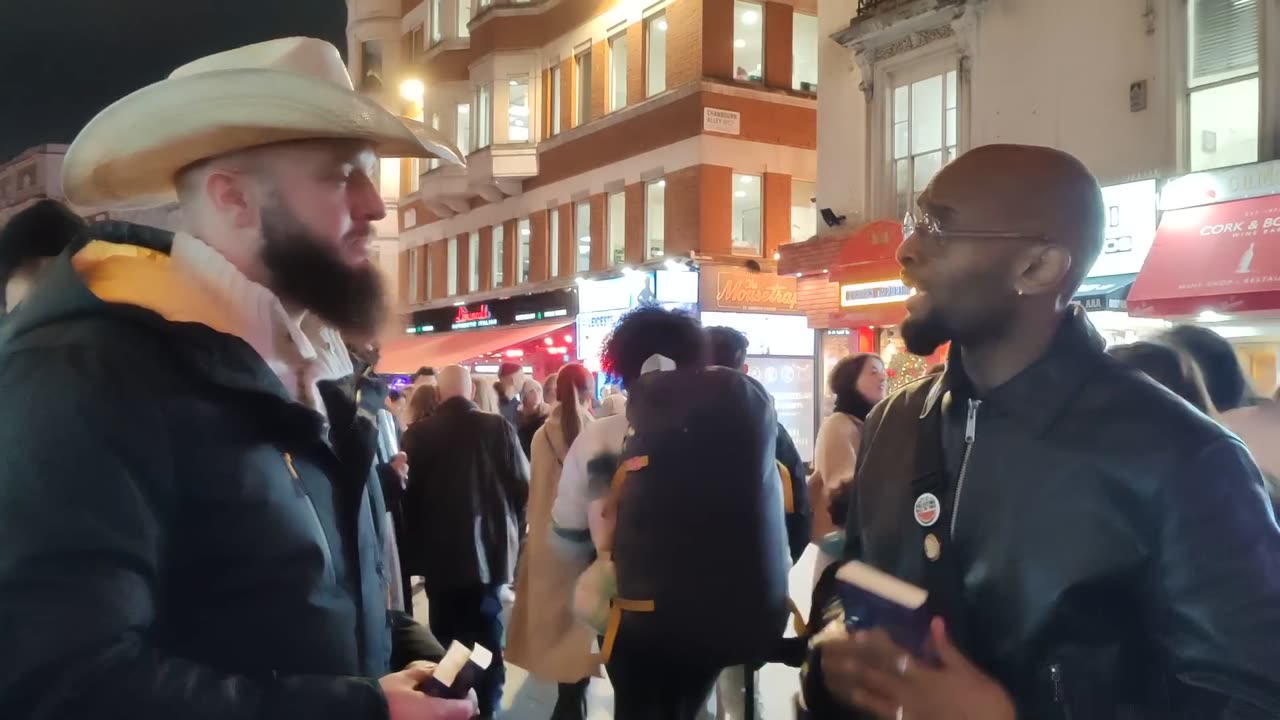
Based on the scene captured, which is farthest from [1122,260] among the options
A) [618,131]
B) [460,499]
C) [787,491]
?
[618,131]

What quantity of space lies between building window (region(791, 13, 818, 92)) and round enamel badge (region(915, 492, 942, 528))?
1604cm

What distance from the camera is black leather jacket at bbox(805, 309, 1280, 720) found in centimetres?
156

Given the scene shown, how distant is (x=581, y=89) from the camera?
18922 mm

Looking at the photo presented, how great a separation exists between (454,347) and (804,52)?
8.81 metres

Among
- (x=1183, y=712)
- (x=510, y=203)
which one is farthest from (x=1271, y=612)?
(x=510, y=203)

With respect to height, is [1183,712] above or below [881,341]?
below

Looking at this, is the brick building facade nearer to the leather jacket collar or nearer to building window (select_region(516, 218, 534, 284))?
building window (select_region(516, 218, 534, 284))

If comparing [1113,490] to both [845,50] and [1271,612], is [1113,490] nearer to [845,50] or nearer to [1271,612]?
[1271,612]

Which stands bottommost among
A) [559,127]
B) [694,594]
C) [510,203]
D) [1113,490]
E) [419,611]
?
[419,611]

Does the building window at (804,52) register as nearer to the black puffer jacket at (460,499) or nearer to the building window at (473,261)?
the building window at (473,261)

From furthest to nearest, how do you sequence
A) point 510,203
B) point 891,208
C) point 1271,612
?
point 510,203 → point 891,208 → point 1271,612

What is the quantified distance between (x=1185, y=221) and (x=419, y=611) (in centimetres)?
790

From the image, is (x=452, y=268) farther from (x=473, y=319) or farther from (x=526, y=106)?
(x=526, y=106)

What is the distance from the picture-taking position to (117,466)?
134cm
